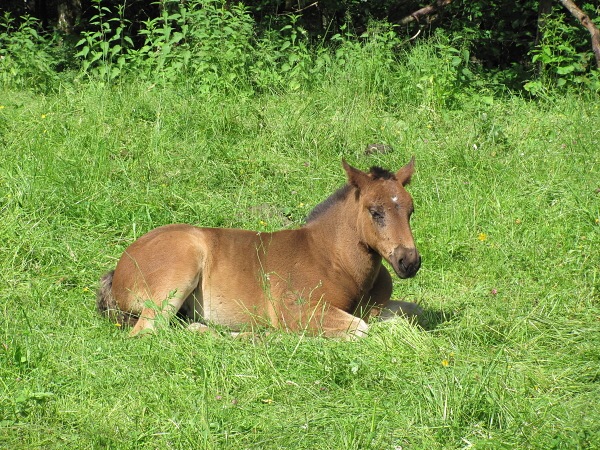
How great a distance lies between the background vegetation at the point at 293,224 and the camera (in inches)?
181

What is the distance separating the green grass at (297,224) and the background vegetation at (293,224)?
0.07 ft

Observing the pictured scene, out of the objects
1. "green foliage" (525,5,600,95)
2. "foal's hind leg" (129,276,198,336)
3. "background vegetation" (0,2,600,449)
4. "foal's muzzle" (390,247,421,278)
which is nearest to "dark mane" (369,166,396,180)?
"foal's muzzle" (390,247,421,278)

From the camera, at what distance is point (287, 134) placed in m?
9.60

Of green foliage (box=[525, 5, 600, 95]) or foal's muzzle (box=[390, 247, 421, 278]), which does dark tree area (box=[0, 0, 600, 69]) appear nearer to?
green foliage (box=[525, 5, 600, 95])

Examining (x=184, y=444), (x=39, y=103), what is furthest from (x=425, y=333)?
(x=39, y=103)

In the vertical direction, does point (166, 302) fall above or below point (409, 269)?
below

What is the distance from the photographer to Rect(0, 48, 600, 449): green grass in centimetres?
455

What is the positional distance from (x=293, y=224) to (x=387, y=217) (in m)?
2.42

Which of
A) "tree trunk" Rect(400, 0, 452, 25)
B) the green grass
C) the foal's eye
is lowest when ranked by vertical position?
the green grass

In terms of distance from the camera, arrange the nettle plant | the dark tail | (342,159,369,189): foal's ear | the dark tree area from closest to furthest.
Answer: (342,159,369,189): foal's ear < the dark tail < the nettle plant < the dark tree area

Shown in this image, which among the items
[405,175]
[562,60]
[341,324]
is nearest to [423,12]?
[562,60]

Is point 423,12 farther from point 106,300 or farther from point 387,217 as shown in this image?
point 106,300

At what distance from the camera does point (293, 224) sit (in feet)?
27.5

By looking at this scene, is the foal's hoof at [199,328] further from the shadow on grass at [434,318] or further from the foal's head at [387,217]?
the shadow on grass at [434,318]
